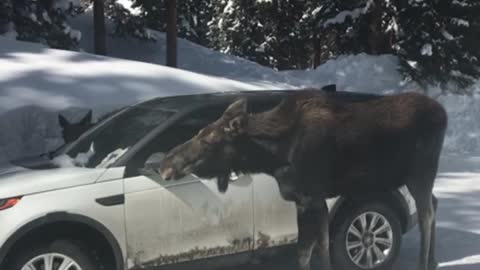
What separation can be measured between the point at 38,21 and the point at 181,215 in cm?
1765

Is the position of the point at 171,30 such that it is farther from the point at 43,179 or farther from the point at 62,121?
the point at 43,179

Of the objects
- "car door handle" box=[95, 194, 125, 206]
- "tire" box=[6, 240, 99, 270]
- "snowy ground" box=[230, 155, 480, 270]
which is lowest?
"snowy ground" box=[230, 155, 480, 270]

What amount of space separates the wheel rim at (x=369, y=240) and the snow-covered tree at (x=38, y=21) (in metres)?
16.2

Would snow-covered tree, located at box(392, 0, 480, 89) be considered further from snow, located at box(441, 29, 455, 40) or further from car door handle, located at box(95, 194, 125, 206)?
car door handle, located at box(95, 194, 125, 206)

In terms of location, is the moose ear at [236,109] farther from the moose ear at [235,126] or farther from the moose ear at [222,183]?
the moose ear at [222,183]

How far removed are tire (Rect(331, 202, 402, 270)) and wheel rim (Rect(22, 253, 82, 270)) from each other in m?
2.37

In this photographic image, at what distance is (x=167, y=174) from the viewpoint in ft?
16.1

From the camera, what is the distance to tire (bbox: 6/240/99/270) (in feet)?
14.7

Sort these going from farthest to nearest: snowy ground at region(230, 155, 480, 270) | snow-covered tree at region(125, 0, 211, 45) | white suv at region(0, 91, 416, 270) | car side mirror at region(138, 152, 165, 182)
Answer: snow-covered tree at region(125, 0, 211, 45), snowy ground at region(230, 155, 480, 270), car side mirror at region(138, 152, 165, 182), white suv at region(0, 91, 416, 270)

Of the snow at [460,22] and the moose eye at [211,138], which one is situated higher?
the snow at [460,22]

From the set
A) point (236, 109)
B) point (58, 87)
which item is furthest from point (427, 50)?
point (236, 109)

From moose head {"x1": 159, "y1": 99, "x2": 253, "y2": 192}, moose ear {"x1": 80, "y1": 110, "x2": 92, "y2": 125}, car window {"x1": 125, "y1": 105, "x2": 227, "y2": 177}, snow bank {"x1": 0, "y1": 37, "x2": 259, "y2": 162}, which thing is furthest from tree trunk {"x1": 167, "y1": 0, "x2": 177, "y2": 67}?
moose head {"x1": 159, "y1": 99, "x2": 253, "y2": 192}

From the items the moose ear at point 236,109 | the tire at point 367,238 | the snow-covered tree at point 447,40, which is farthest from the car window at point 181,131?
the snow-covered tree at point 447,40

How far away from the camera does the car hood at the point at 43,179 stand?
4.55 metres
